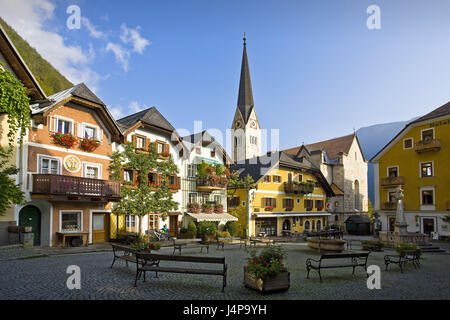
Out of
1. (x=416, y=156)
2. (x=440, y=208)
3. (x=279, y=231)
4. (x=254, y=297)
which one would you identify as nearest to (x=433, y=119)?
(x=416, y=156)

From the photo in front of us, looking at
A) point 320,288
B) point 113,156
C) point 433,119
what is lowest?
point 320,288

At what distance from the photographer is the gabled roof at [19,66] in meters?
17.5

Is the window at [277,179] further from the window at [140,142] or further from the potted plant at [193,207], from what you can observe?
the window at [140,142]

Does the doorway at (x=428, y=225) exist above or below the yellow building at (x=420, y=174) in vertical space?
below

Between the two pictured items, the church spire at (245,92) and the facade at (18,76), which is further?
the church spire at (245,92)

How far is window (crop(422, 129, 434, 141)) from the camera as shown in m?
34.0

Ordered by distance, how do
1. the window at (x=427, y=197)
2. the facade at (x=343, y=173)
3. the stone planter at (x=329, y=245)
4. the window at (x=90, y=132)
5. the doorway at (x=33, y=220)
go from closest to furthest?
the stone planter at (x=329, y=245) < the doorway at (x=33, y=220) < the window at (x=90, y=132) < the window at (x=427, y=197) < the facade at (x=343, y=173)

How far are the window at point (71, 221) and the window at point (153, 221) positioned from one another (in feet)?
18.2

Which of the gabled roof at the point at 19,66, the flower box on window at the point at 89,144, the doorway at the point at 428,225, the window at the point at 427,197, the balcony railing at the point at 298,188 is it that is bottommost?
the doorway at the point at 428,225

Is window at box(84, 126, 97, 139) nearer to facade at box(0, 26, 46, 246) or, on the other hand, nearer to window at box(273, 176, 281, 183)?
facade at box(0, 26, 46, 246)

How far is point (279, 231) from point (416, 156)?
16.5m

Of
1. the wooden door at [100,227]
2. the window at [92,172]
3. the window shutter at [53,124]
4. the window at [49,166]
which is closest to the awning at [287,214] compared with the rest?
the wooden door at [100,227]
